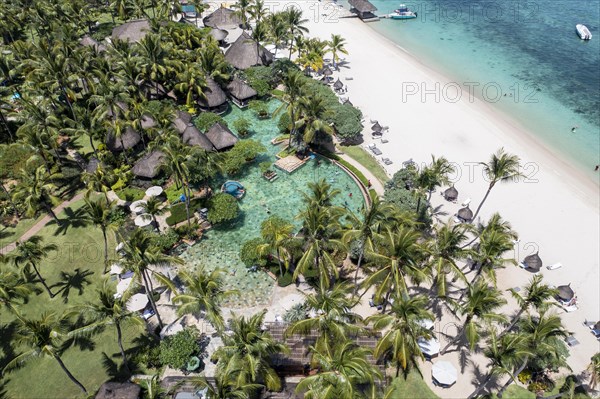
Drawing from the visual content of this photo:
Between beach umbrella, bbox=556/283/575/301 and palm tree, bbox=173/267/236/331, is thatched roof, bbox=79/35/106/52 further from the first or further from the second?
beach umbrella, bbox=556/283/575/301

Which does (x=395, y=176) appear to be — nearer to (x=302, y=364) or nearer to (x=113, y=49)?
(x=302, y=364)

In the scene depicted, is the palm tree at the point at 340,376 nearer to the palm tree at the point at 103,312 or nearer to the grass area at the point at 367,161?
the palm tree at the point at 103,312

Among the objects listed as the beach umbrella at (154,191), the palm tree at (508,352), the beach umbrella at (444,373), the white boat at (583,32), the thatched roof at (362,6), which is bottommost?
the beach umbrella at (444,373)

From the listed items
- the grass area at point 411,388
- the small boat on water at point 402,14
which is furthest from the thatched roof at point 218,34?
the grass area at point 411,388

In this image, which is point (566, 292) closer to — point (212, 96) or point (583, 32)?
point (212, 96)

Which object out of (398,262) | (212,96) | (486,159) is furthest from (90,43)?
(486,159)

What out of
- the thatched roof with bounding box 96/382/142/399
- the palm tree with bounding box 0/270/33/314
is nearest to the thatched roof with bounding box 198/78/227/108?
the palm tree with bounding box 0/270/33/314
